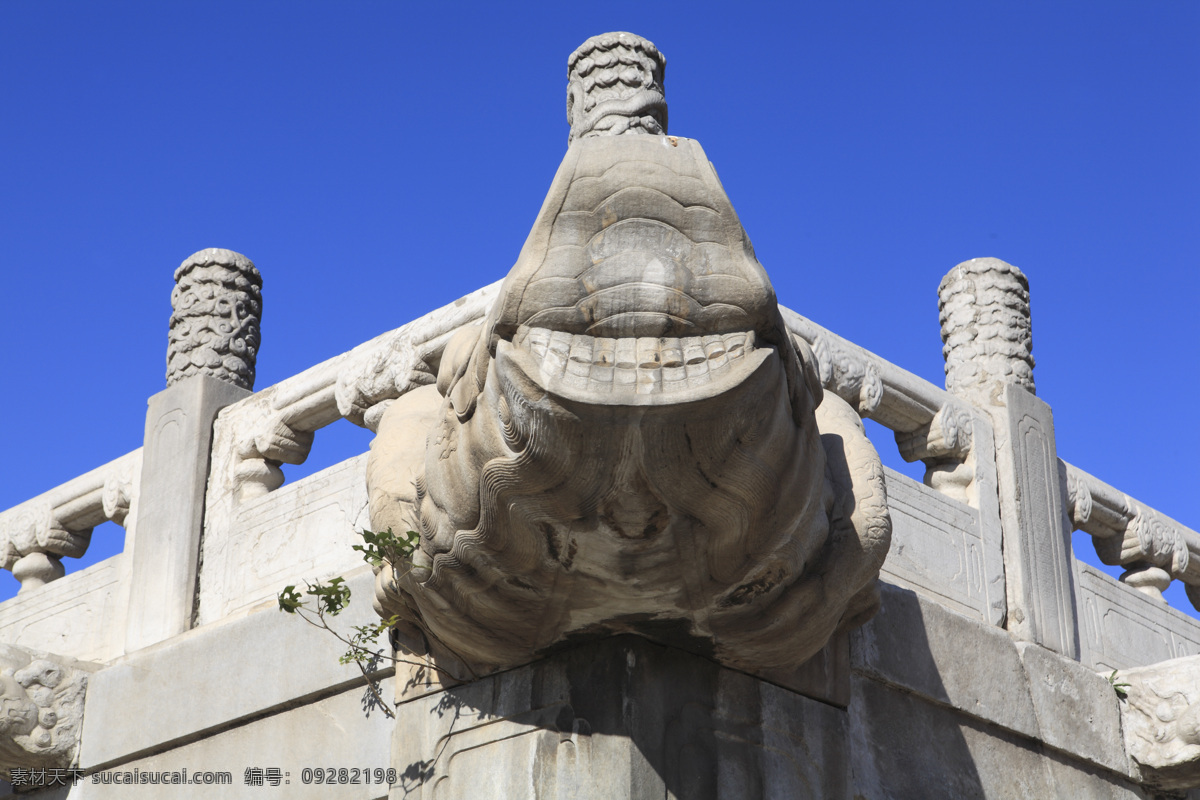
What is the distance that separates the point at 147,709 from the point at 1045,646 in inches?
120

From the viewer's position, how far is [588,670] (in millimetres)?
3510

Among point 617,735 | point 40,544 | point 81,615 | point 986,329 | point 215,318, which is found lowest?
point 617,735

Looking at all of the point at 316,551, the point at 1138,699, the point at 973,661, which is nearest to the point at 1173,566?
the point at 1138,699

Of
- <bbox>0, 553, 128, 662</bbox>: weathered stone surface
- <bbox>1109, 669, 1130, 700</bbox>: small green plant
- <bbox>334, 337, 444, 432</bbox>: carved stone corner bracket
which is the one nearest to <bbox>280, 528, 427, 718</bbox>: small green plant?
<bbox>334, 337, 444, 432</bbox>: carved stone corner bracket

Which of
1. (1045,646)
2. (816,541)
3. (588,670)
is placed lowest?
(588,670)

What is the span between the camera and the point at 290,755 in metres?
4.32

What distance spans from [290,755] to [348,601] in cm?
75

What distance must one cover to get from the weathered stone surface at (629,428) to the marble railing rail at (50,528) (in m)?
2.93

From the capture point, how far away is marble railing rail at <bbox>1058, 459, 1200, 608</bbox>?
19.1 feet

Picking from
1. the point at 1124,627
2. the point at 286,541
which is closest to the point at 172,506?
the point at 286,541

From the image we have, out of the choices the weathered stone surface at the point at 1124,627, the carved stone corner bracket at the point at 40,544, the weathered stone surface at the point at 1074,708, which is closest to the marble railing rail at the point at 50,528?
the carved stone corner bracket at the point at 40,544

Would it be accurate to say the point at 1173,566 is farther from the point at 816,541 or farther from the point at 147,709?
the point at 147,709

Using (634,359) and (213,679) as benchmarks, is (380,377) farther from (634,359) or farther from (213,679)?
(634,359)

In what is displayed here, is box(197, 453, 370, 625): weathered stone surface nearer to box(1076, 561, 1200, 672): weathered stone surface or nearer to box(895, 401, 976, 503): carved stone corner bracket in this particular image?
box(895, 401, 976, 503): carved stone corner bracket
